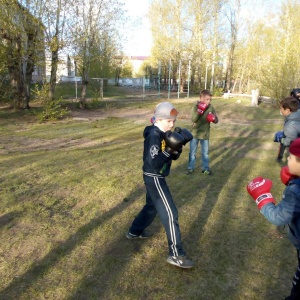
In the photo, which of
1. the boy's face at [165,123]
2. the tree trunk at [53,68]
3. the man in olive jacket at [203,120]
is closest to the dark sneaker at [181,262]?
the boy's face at [165,123]

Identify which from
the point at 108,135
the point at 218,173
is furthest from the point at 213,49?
the point at 218,173

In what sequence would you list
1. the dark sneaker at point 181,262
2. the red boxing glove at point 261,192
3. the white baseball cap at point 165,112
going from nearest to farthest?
the red boxing glove at point 261,192 < the dark sneaker at point 181,262 < the white baseball cap at point 165,112

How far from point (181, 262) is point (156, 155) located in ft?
3.43

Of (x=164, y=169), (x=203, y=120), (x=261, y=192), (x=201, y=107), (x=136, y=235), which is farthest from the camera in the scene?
(x=203, y=120)

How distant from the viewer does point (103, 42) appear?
19.8 metres

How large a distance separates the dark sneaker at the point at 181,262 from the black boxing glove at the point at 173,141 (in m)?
1.03

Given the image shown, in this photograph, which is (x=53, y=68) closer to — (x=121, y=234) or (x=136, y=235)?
(x=121, y=234)

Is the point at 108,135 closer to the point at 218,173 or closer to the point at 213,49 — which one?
the point at 218,173

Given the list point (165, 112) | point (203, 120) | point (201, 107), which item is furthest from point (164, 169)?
point (203, 120)

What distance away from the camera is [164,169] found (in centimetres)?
306

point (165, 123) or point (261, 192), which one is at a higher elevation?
point (165, 123)

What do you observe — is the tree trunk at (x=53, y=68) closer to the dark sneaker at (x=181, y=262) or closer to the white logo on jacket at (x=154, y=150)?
the white logo on jacket at (x=154, y=150)

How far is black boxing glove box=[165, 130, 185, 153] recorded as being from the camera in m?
2.94

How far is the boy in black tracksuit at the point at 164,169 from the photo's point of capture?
2.95 metres
